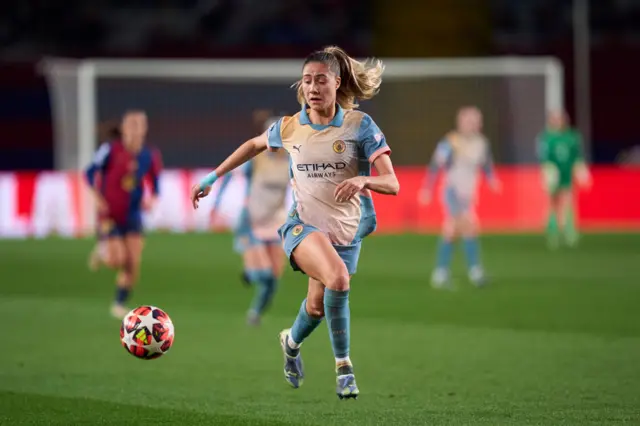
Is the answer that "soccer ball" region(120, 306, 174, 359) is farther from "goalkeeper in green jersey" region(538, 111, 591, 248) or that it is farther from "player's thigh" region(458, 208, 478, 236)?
"goalkeeper in green jersey" region(538, 111, 591, 248)

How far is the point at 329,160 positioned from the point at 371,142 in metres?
0.29

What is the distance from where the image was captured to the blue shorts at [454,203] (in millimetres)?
17703

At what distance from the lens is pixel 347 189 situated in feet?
24.9

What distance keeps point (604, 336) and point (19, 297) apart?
7587 mm

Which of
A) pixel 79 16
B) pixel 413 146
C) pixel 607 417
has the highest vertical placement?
pixel 79 16

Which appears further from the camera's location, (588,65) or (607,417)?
(588,65)

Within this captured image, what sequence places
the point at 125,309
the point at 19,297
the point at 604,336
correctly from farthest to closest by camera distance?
the point at 19,297, the point at 125,309, the point at 604,336

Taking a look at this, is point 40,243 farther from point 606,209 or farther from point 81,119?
point 606,209

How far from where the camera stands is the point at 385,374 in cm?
1007

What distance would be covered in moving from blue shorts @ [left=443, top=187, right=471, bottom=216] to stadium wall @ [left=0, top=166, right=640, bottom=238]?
9794mm

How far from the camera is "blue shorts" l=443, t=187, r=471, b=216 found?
17.7m

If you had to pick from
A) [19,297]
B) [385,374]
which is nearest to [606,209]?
[19,297]

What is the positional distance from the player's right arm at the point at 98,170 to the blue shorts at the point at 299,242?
19.4ft

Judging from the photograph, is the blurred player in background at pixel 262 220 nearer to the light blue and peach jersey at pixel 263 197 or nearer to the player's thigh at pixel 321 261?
the light blue and peach jersey at pixel 263 197
